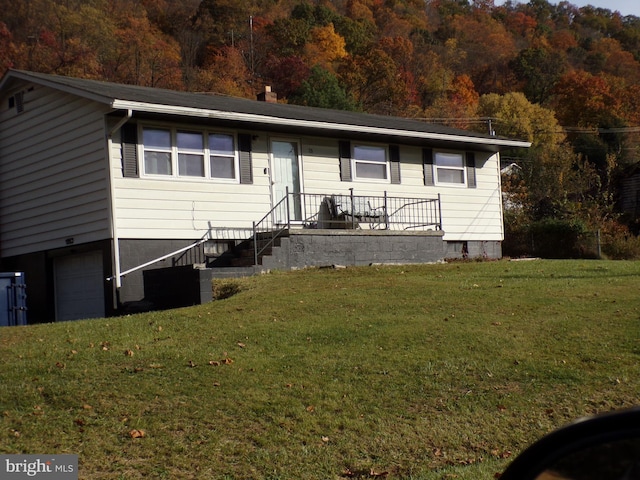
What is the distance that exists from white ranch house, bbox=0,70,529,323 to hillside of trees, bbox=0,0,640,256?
11.5 meters

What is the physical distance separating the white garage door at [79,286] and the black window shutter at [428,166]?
9.02m

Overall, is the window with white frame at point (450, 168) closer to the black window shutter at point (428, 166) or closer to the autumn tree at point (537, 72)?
the black window shutter at point (428, 166)

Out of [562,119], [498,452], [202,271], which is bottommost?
[498,452]

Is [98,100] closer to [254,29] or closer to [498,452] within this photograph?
[498,452]

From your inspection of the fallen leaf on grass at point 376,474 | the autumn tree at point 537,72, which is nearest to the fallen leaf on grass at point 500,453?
the fallen leaf on grass at point 376,474

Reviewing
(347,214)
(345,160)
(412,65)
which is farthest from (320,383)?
(412,65)

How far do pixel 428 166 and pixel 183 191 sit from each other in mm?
7377

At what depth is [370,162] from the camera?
68.2 feet

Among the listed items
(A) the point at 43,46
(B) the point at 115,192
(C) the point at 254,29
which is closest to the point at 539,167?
(C) the point at 254,29

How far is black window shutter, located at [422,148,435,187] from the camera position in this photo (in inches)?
851

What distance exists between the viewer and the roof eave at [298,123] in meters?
16.2

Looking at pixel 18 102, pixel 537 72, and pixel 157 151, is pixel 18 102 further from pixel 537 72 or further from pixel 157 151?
pixel 537 72

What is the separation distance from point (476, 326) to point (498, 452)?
3.49 m

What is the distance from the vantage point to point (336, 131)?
1964cm
